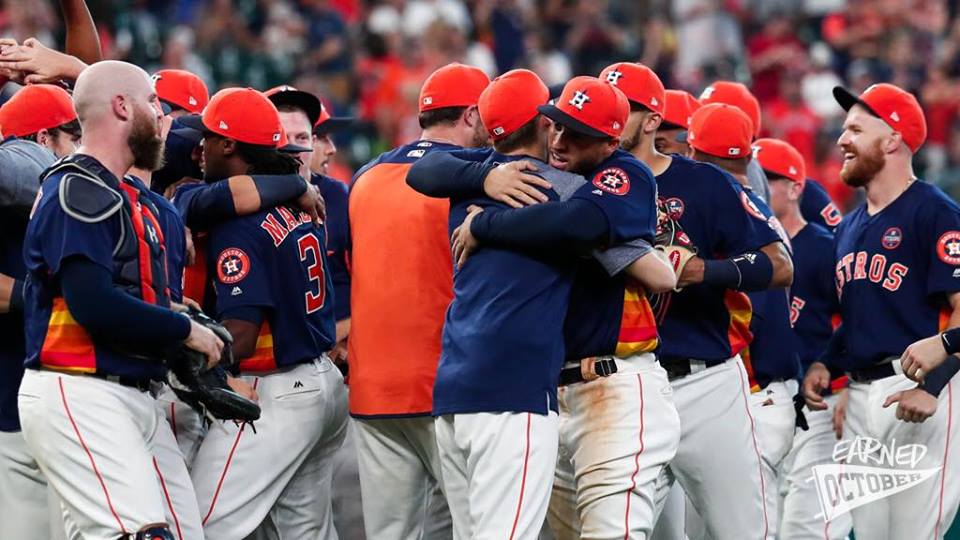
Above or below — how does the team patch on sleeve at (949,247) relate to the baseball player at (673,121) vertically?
below

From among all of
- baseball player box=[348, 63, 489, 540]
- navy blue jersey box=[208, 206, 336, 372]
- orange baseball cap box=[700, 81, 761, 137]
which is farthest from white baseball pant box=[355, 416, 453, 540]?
orange baseball cap box=[700, 81, 761, 137]

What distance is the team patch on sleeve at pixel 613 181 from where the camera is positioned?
5.12 meters

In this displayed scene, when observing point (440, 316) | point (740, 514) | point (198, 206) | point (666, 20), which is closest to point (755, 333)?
point (740, 514)

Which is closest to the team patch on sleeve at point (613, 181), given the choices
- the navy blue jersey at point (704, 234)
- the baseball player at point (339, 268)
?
the navy blue jersey at point (704, 234)

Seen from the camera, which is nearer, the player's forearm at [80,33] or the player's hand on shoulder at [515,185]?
the player's hand on shoulder at [515,185]

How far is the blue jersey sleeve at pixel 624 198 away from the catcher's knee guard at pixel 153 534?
183 cm

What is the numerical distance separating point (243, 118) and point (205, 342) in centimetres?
134

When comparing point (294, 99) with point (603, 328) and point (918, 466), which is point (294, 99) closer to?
point (603, 328)

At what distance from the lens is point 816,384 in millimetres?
6895

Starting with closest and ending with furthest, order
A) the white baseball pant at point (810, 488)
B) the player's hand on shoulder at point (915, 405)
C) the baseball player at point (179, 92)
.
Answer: the player's hand on shoulder at point (915, 405) → the baseball player at point (179, 92) → the white baseball pant at point (810, 488)

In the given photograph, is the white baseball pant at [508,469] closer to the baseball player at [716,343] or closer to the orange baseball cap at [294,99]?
the baseball player at [716,343]

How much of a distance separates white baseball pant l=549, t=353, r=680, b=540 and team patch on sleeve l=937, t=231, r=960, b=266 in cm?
162

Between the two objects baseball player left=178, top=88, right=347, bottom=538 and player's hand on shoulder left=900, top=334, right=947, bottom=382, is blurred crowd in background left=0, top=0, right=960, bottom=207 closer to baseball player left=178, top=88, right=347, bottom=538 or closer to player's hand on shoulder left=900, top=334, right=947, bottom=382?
player's hand on shoulder left=900, top=334, right=947, bottom=382

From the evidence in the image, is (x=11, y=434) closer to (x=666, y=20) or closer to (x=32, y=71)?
(x=32, y=71)
